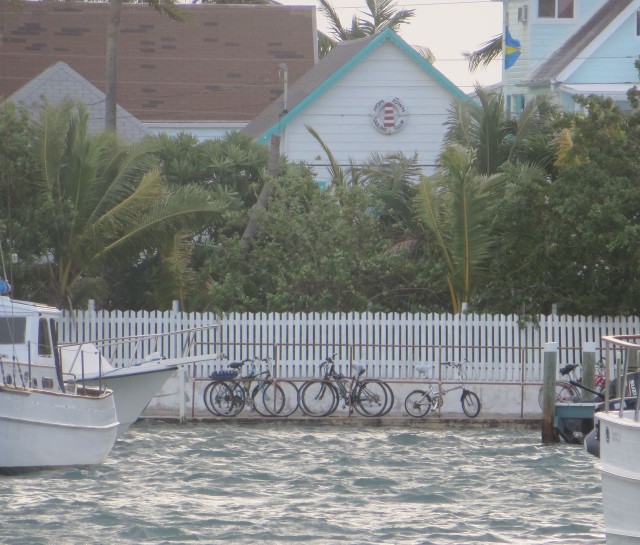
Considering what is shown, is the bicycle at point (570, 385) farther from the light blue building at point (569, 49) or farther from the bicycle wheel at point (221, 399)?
the light blue building at point (569, 49)

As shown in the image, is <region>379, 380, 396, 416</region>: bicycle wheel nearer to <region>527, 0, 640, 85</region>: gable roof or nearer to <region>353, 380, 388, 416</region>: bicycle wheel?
<region>353, 380, 388, 416</region>: bicycle wheel

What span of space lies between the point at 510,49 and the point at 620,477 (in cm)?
2790

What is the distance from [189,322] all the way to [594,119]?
8.83 meters

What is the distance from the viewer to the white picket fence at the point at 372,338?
90.0ft

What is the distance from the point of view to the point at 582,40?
37.8 metres

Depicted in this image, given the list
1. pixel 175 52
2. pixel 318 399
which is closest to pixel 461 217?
pixel 318 399

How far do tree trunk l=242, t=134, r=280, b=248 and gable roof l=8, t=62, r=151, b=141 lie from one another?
11.0m

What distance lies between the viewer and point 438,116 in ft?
133

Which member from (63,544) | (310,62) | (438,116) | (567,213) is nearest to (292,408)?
(567,213)

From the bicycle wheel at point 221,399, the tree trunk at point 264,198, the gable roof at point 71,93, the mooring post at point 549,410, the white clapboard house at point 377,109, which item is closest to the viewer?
the mooring post at point 549,410

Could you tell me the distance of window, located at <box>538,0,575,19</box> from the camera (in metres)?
39.4

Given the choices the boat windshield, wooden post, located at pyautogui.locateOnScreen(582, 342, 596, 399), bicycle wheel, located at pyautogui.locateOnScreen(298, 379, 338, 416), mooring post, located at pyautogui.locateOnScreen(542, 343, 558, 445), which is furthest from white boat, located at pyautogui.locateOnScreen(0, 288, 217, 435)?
wooden post, located at pyautogui.locateOnScreen(582, 342, 596, 399)

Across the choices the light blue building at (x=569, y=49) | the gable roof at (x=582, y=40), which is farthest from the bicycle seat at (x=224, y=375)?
the gable roof at (x=582, y=40)

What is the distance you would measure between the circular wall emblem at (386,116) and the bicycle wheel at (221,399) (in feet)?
52.1
